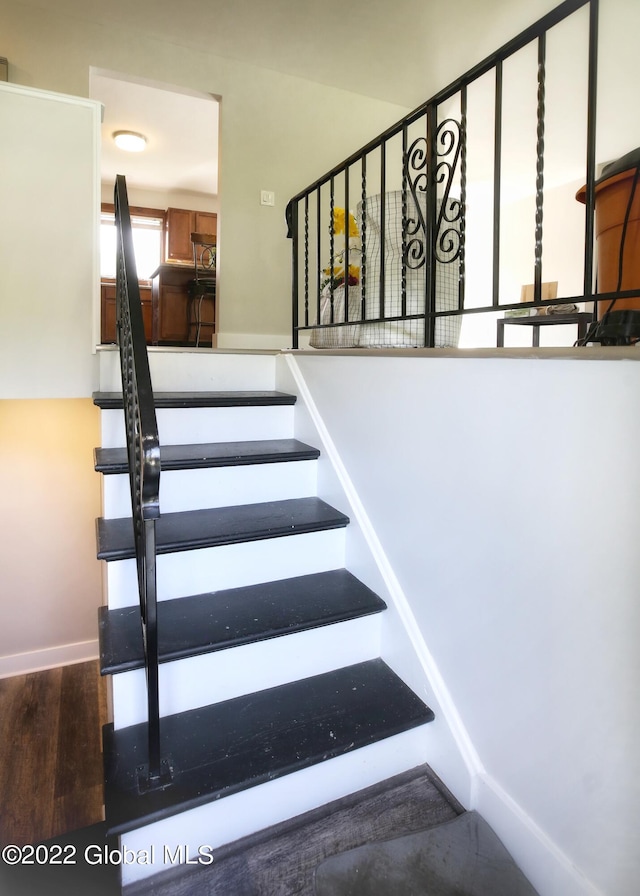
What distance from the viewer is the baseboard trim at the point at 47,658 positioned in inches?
141

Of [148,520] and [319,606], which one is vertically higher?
[148,520]

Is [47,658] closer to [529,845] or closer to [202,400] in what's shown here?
[202,400]

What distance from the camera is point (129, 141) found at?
535cm

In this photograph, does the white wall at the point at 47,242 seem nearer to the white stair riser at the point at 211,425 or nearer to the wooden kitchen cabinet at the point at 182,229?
the white stair riser at the point at 211,425

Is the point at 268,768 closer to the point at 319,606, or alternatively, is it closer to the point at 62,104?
the point at 319,606

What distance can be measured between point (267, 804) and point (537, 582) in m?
0.80

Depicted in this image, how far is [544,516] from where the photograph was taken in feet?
3.28

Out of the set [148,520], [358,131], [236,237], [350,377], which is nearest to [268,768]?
[148,520]

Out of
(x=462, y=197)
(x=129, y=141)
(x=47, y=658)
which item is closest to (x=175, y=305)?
(x=129, y=141)

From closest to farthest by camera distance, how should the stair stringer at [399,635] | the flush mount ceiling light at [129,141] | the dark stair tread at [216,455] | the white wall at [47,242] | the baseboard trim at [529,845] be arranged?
the baseboard trim at [529,845] < the stair stringer at [399,635] < the dark stair tread at [216,455] < the white wall at [47,242] < the flush mount ceiling light at [129,141]

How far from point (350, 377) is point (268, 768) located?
114 cm

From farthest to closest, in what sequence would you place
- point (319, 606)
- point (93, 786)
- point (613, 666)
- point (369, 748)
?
point (93, 786) → point (319, 606) → point (369, 748) → point (613, 666)

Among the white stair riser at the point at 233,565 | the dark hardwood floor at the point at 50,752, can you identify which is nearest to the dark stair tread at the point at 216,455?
the white stair riser at the point at 233,565

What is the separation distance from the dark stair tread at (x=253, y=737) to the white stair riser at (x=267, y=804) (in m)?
0.06
